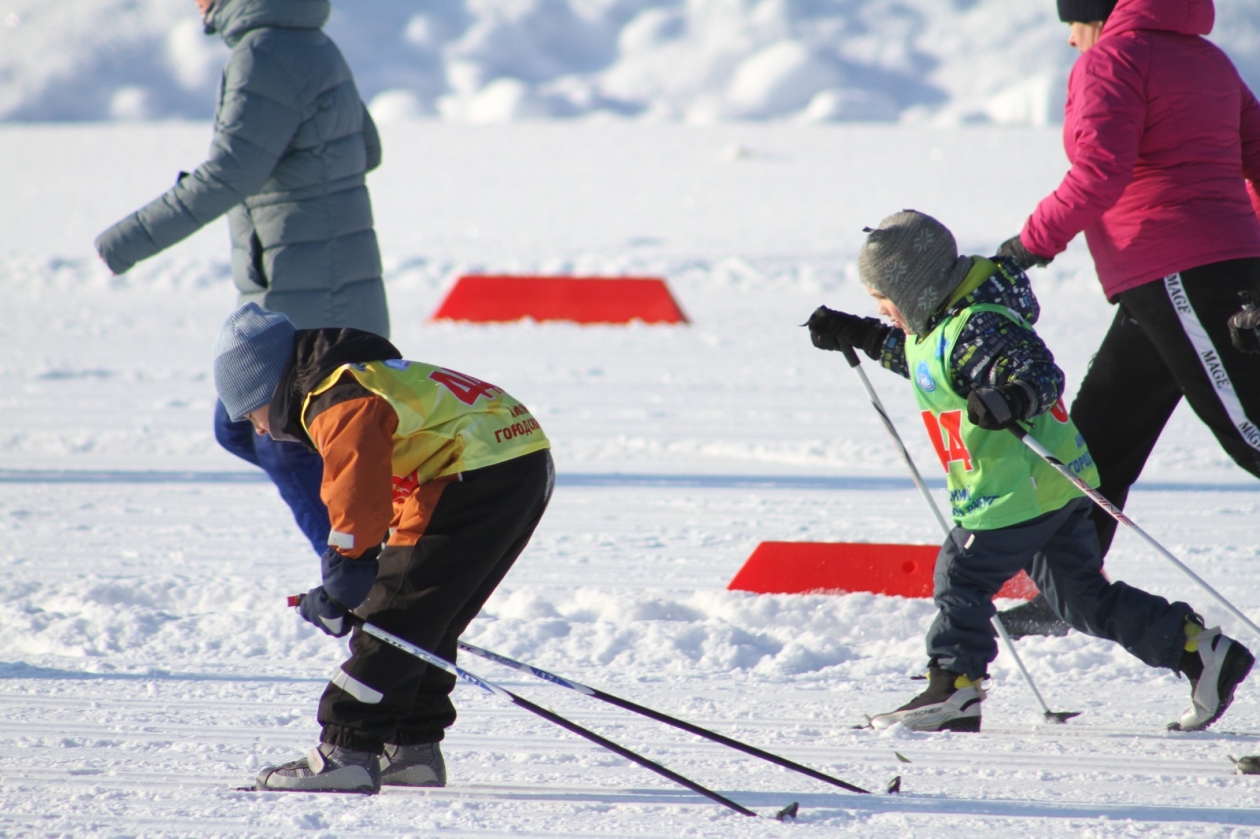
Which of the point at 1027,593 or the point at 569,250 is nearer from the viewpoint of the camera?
the point at 1027,593

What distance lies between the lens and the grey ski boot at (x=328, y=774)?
7.68 feet

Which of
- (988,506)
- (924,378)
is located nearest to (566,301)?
(924,378)

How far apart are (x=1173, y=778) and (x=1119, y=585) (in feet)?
1.42

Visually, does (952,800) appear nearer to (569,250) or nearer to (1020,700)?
(1020,700)

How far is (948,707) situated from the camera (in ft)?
8.79

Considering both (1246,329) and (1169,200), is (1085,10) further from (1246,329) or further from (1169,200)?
(1246,329)

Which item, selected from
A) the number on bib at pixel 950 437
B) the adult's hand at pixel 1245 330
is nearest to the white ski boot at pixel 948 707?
the number on bib at pixel 950 437

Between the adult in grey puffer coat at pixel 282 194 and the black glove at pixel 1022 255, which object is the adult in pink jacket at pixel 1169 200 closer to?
the black glove at pixel 1022 255

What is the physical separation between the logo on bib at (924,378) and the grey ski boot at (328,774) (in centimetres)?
139

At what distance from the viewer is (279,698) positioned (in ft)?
9.59

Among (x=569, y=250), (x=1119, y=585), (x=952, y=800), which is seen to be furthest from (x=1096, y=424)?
(x=569, y=250)

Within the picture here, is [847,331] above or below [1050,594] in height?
Result: above

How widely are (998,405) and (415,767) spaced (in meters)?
1.35

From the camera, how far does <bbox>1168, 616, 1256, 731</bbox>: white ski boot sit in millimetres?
2576
